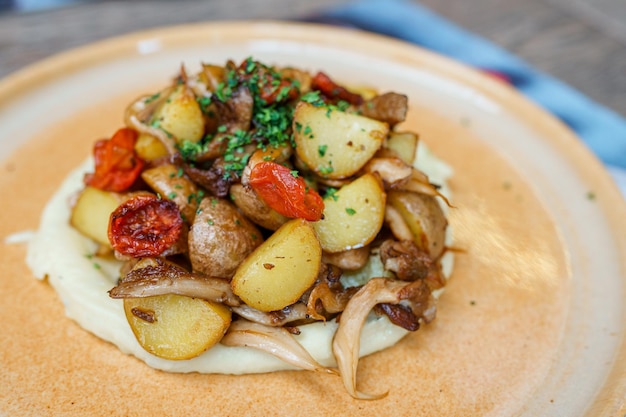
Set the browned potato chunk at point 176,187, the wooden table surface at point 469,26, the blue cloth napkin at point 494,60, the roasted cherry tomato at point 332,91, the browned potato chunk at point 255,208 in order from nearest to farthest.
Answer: the browned potato chunk at point 255,208 → the browned potato chunk at point 176,187 → the roasted cherry tomato at point 332,91 → the blue cloth napkin at point 494,60 → the wooden table surface at point 469,26

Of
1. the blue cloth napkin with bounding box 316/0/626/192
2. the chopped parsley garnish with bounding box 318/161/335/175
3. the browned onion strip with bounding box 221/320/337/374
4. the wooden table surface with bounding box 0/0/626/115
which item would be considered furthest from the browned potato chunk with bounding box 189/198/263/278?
the wooden table surface with bounding box 0/0/626/115

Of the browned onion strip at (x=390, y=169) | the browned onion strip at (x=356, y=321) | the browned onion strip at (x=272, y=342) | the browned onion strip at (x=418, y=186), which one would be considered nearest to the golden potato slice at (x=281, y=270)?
the browned onion strip at (x=272, y=342)

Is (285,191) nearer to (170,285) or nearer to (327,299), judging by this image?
(327,299)

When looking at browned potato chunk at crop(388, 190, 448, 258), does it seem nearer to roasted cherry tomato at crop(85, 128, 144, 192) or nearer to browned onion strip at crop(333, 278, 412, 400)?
browned onion strip at crop(333, 278, 412, 400)

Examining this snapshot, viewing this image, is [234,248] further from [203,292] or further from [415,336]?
[415,336]

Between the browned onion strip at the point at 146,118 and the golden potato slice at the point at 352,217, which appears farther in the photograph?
the browned onion strip at the point at 146,118

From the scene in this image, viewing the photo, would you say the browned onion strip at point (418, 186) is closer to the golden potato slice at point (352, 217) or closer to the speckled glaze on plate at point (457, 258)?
the golden potato slice at point (352, 217)

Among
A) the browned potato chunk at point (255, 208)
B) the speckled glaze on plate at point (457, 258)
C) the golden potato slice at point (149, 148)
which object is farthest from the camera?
the golden potato slice at point (149, 148)
